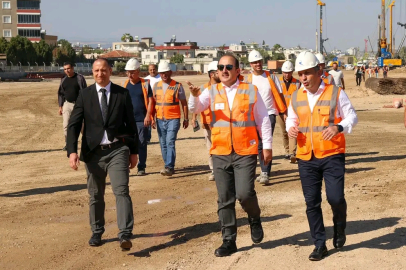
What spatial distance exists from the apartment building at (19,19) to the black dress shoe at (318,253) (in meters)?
125

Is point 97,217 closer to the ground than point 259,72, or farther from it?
closer to the ground

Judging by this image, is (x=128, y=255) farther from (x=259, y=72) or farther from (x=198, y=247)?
(x=259, y=72)

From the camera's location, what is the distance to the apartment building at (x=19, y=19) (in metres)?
126

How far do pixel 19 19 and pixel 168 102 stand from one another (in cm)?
12096

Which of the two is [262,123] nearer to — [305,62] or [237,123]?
[237,123]

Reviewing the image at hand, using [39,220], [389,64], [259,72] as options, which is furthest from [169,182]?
[389,64]

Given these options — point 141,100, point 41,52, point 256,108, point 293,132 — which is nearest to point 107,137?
point 256,108

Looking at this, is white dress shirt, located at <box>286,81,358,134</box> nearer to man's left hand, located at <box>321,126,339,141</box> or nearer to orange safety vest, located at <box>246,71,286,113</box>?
man's left hand, located at <box>321,126,339,141</box>

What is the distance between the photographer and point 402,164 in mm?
12805

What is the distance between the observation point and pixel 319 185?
6871 mm

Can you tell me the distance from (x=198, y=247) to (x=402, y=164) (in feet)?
21.1

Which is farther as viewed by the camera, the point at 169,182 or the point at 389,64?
the point at 389,64

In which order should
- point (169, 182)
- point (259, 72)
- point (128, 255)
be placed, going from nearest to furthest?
point (128, 255) → point (259, 72) → point (169, 182)

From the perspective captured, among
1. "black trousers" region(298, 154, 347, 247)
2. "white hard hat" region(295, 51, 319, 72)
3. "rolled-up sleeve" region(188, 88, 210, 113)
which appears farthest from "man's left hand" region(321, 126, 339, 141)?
"rolled-up sleeve" region(188, 88, 210, 113)
